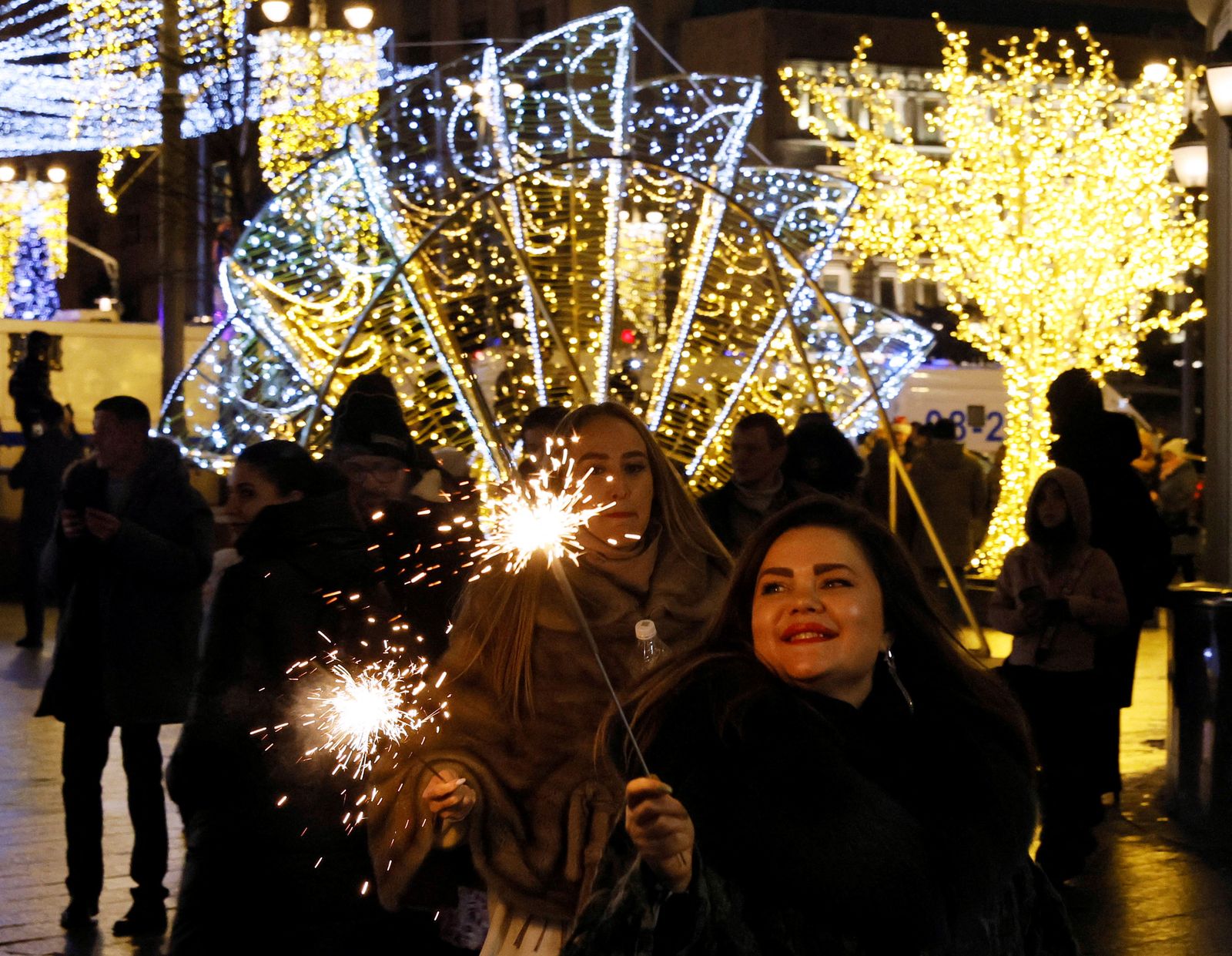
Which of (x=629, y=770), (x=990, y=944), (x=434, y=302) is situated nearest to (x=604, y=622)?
(x=629, y=770)

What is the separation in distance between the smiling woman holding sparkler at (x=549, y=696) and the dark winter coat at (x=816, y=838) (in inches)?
33.7

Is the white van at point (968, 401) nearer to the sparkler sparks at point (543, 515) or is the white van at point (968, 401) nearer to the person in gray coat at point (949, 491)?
the person in gray coat at point (949, 491)

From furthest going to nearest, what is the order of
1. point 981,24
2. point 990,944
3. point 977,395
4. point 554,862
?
point 981,24
point 977,395
point 554,862
point 990,944

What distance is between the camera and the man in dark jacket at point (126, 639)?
688 centimetres

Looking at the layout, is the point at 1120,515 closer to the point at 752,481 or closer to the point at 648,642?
the point at 752,481

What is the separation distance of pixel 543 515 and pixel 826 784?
2.98 feet

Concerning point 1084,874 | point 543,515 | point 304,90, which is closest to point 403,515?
point 543,515

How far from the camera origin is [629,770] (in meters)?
2.93

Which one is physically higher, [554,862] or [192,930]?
[554,862]

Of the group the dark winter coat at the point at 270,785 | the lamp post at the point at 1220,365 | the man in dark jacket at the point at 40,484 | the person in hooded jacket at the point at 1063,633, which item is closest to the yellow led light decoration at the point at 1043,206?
the man in dark jacket at the point at 40,484

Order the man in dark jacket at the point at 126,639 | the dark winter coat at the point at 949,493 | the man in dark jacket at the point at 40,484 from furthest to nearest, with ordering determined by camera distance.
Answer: the dark winter coat at the point at 949,493
the man in dark jacket at the point at 40,484
the man in dark jacket at the point at 126,639

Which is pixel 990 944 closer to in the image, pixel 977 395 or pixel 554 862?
pixel 554 862

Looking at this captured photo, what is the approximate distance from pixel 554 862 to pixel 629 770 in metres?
0.86

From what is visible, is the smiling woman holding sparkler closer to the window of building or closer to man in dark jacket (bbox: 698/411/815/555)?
man in dark jacket (bbox: 698/411/815/555)
